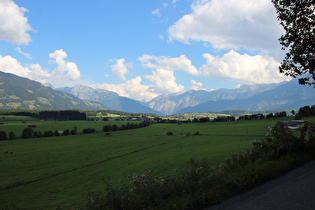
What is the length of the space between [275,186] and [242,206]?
108 inches

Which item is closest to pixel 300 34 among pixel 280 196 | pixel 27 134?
pixel 280 196

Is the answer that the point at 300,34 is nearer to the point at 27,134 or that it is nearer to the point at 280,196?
the point at 280,196

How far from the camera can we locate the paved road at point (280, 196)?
753 centimetres

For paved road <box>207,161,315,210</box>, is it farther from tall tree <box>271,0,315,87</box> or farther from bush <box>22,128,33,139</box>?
bush <box>22,128,33,139</box>

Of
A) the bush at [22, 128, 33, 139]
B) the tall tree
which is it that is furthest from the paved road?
the bush at [22, 128, 33, 139]

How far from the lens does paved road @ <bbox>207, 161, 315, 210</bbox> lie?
24.7 feet

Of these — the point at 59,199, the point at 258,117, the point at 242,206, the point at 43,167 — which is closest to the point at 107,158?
the point at 43,167

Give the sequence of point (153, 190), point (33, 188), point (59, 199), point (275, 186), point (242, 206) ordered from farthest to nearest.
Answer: point (33, 188) → point (59, 199) → point (153, 190) → point (275, 186) → point (242, 206)

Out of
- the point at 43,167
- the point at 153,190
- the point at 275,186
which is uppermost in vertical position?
the point at 275,186

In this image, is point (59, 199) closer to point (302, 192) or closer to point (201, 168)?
point (201, 168)

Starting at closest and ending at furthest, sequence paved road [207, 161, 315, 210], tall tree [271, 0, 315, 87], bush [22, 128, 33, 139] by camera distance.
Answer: paved road [207, 161, 315, 210], tall tree [271, 0, 315, 87], bush [22, 128, 33, 139]

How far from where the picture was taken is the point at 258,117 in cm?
17725

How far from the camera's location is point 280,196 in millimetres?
8227

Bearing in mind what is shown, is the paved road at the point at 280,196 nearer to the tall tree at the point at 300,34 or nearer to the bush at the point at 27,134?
the tall tree at the point at 300,34
